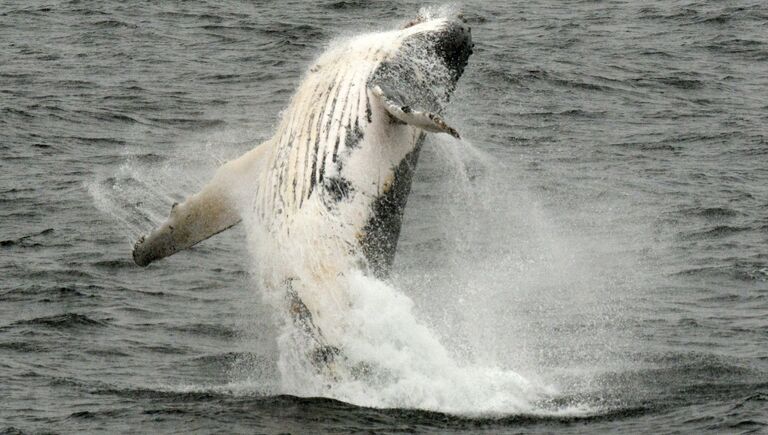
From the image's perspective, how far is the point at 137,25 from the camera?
3550 centimetres

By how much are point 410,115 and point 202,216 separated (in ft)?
9.24

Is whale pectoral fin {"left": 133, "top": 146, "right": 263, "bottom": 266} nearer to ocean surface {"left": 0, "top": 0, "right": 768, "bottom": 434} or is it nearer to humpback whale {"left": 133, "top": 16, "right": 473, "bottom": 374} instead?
humpback whale {"left": 133, "top": 16, "right": 473, "bottom": 374}

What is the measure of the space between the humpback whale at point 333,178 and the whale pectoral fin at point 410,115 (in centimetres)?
1

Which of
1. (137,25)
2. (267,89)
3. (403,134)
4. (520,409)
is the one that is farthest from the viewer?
(137,25)

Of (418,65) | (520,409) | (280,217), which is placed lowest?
(520,409)

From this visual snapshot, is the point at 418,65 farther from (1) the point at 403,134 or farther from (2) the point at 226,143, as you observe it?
(2) the point at 226,143

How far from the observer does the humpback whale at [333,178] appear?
13.3 meters

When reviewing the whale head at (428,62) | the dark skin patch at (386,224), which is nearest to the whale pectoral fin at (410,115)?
the whale head at (428,62)

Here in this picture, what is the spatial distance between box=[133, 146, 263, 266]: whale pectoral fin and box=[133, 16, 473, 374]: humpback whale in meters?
0.01

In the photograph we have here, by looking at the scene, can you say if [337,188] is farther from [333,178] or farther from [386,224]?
[386,224]

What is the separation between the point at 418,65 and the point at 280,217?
2.35m

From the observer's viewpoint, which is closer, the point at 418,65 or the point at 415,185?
the point at 418,65

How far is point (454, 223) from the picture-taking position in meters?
22.3

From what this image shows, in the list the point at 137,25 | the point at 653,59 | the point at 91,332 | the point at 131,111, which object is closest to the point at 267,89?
the point at 131,111
